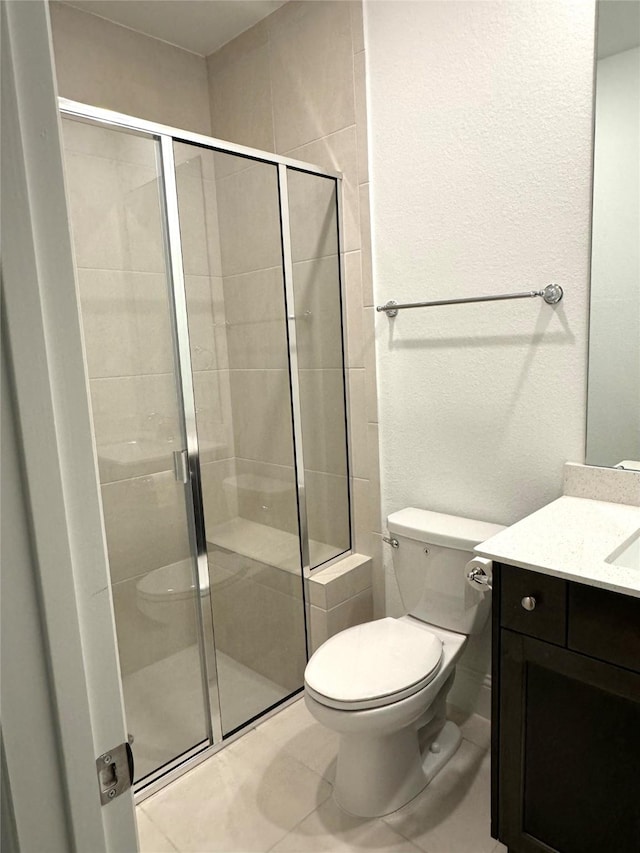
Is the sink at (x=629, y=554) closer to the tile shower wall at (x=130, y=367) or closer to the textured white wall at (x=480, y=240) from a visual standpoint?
the textured white wall at (x=480, y=240)

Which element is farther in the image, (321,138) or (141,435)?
(321,138)

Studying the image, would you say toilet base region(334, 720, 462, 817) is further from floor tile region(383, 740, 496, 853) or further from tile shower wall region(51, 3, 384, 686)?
tile shower wall region(51, 3, 384, 686)

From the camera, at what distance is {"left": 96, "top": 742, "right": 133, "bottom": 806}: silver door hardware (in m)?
0.52

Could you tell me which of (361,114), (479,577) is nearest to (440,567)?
(479,577)

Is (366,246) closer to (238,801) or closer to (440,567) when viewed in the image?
(440,567)

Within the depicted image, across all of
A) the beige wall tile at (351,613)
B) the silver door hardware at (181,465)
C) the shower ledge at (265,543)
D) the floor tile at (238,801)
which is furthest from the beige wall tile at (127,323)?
the floor tile at (238,801)

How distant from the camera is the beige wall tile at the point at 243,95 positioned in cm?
229

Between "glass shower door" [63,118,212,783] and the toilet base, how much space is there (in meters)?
0.54

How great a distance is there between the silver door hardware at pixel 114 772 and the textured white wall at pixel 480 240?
58.4 inches

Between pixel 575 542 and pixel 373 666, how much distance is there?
676 millimetres

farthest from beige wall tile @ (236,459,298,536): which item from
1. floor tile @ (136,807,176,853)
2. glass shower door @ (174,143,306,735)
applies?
floor tile @ (136,807,176,853)

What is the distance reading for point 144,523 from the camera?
194cm

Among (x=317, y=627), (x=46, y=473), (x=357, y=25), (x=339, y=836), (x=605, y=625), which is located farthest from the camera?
(x=317, y=627)

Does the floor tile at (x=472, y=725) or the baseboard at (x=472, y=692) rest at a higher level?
the baseboard at (x=472, y=692)
